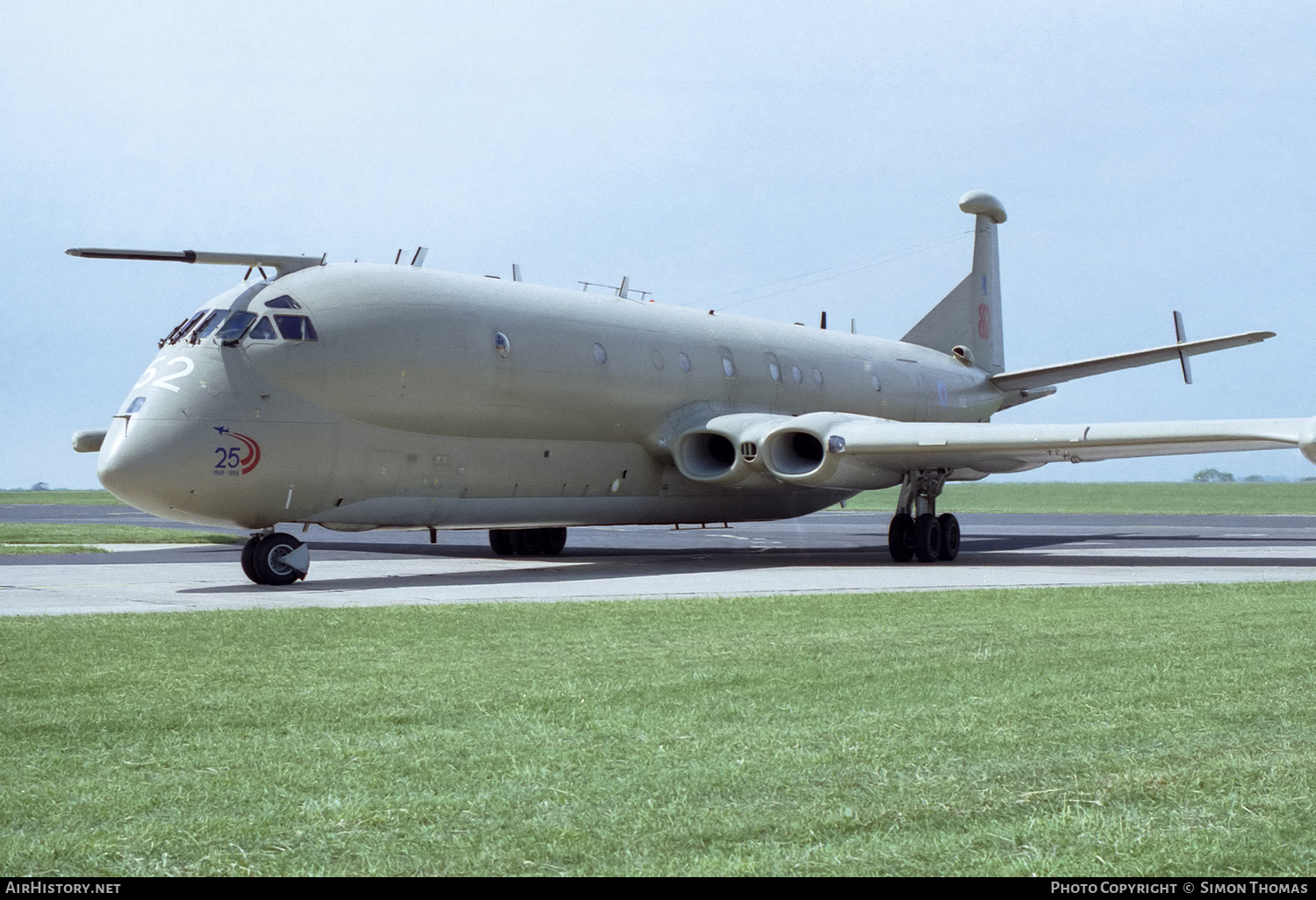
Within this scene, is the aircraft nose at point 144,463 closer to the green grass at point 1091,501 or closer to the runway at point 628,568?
the runway at point 628,568

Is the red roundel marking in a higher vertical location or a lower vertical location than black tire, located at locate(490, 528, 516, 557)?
higher

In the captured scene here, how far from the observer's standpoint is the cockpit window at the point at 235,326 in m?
15.1

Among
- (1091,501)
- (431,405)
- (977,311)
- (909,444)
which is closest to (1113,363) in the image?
(977,311)

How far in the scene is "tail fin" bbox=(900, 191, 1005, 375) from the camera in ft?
94.0

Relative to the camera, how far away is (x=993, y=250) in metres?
30.9

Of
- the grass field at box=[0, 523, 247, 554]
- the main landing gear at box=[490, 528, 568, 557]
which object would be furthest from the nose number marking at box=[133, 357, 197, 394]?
the main landing gear at box=[490, 528, 568, 557]

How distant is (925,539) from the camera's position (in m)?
20.1

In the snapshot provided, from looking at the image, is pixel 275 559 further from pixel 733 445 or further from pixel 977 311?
pixel 977 311

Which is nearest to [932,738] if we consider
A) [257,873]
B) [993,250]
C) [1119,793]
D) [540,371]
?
[1119,793]

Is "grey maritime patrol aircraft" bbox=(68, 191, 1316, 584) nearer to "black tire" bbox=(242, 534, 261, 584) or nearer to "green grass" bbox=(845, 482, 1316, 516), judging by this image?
"black tire" bbox=(242, 534, 261, 584)

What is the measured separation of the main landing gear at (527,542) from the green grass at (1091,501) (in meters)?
30.6

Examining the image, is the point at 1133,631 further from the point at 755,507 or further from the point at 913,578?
the point at 755,507

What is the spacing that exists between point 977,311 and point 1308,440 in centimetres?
1417

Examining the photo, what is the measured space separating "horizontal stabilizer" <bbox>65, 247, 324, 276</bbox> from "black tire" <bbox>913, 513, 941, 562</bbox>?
383 inches
